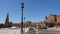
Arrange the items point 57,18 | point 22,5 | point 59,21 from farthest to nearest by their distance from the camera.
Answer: point 57,18 → point 59,21 → point 22,5

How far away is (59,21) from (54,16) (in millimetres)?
10207

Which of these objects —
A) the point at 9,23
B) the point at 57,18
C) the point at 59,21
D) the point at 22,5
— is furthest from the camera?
the point at 57,18

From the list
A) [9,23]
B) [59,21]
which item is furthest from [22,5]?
[59,21]

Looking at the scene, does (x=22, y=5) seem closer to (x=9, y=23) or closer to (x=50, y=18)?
(x=9, y=23)

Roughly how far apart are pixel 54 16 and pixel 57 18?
14.4 feet

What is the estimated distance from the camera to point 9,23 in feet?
261

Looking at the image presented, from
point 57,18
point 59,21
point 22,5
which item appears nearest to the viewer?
point 22,5

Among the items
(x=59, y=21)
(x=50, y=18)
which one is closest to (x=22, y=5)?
(x=59, y=21)

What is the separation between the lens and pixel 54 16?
96812mm

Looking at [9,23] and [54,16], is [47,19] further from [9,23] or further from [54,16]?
[9,23]

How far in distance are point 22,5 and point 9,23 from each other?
68.9m

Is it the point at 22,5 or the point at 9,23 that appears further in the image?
the point at 9,23

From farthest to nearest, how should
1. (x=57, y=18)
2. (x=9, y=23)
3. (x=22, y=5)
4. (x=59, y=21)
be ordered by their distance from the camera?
(x=57, y=18) < (x=59, y=21) < (x=9, y=23) < (x=22, y=5)

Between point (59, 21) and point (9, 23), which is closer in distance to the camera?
point (9, 23)
